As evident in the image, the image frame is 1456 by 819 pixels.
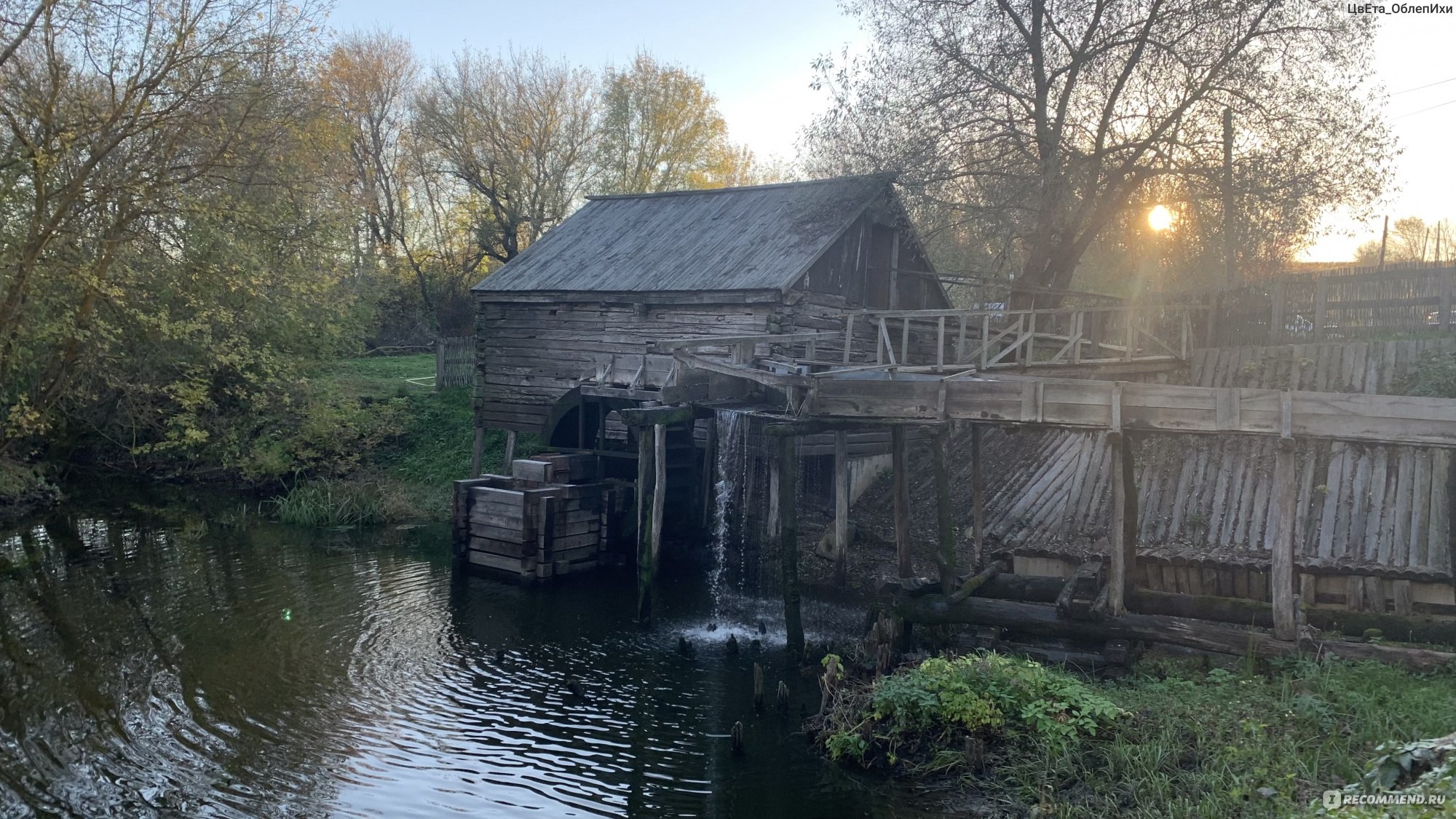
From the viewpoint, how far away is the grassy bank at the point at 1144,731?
6035 mm

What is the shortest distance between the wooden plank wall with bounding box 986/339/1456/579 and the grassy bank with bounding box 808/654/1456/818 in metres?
3.15

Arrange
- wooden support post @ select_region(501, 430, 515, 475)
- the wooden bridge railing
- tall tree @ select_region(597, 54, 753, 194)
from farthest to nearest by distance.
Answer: tall tree @ select_region(597, 54, 753, 194)
wooden support post @ select_region(501, 430, 515, 475)
the wooden bridge railing

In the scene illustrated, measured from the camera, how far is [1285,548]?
8102mm

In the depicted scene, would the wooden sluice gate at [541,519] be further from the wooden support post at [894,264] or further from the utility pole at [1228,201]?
the utility pole at [1228,201]

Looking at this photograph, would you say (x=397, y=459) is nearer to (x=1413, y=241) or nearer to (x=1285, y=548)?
(x=1285, y=548)

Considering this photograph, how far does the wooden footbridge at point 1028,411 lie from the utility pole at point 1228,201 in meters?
1.50

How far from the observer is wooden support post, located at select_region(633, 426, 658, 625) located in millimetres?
12062

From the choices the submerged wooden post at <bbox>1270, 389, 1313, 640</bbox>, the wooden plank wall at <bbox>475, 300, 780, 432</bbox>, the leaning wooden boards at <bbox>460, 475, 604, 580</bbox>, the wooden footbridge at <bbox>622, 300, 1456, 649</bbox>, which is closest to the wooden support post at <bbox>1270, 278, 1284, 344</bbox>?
the wooden footbridge at <bbox>622, 300, 1456, 649</bbox>

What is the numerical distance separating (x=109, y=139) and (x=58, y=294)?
7.84 ft

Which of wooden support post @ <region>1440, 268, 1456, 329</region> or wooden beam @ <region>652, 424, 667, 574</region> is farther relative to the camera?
wooden support post @ <region>1440, 268, 1456, 329</region>

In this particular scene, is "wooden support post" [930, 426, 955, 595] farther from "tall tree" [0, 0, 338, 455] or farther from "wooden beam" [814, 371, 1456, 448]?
"tall tree" [0, 0, 338, 455]

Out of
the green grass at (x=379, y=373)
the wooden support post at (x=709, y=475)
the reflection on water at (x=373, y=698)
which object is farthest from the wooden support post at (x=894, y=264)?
the green grass at (x=379, y=373)

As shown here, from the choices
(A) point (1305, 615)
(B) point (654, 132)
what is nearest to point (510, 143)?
(B) point (654, 132)

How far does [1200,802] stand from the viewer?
5.87 meters
